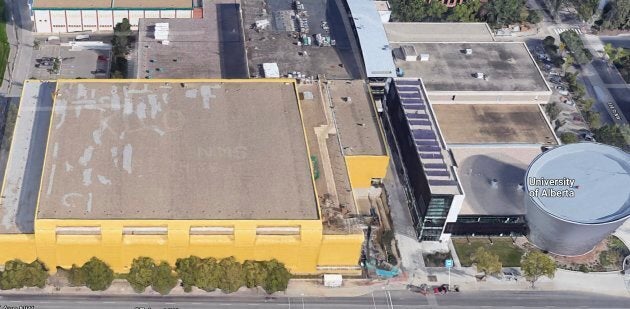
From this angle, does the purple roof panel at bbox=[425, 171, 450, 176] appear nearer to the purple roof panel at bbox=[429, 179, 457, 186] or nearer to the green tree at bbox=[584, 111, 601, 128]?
the purple roof panel at bbox=[429, 179, 457, 186]

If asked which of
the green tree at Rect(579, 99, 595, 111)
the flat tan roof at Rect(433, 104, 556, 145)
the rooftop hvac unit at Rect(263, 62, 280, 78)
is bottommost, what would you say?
the flat tan roof at Rect(433, 104, 556, 145)

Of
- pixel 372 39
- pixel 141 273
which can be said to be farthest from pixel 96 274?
pixel 372 39

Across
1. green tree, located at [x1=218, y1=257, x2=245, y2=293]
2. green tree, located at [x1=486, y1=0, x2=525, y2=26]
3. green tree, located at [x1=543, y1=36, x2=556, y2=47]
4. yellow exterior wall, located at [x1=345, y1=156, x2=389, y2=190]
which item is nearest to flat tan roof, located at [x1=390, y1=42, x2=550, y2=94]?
green tree, located at [x1=543, y1=36, x2=556, y2=47]

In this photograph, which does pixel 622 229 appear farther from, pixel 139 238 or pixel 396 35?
pixel 139 238

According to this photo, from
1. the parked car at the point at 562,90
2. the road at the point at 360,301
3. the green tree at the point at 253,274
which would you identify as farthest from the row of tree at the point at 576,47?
the green tree at the point at 253,274

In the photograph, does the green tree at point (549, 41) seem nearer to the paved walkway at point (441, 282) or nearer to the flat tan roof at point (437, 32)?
the flat tan roof at point (437, 32)
